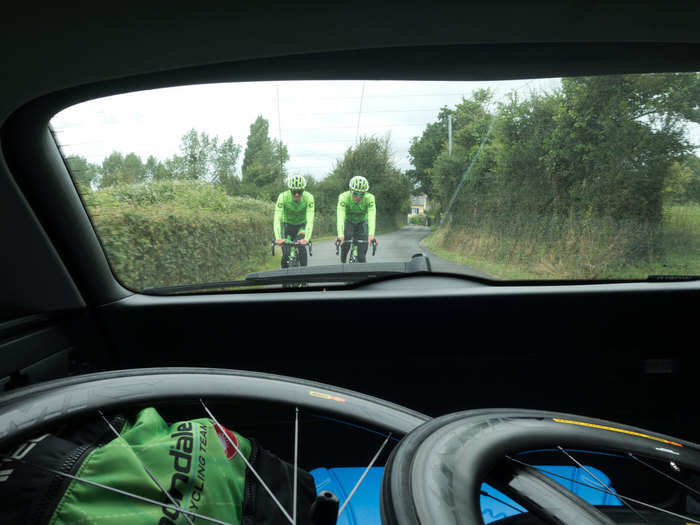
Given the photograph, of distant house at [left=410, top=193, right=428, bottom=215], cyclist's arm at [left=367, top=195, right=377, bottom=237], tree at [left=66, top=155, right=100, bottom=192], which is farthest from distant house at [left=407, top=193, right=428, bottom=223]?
tree at [left=66, top=155, right=100, bottom=192]

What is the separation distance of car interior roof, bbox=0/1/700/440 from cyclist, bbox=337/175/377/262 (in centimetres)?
36

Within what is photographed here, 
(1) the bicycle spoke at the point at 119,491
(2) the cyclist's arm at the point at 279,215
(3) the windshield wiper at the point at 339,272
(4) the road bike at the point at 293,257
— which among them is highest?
(2) the cyclist's arm at the point at 279,215

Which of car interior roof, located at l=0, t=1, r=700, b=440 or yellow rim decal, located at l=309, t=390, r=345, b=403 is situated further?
car interior roof, located at l=0, t=1, r=700, b=440

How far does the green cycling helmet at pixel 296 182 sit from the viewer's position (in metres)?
2.48

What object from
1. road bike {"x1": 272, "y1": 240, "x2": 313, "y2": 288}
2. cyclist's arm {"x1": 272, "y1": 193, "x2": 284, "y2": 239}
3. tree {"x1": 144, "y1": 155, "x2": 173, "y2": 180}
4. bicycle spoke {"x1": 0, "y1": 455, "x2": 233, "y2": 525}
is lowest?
bicycle spoke {"x1": 0, "y1": 455, "x2": 233, "y2": 525}

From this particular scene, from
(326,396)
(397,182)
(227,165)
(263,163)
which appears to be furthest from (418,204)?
(326,396)

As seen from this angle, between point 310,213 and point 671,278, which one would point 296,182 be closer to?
point 310,213

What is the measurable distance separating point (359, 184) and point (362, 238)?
0.34 meters

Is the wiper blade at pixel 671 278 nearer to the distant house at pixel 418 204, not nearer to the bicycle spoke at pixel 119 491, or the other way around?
the distant house at pixel 418 204

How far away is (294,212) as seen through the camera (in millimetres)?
2500

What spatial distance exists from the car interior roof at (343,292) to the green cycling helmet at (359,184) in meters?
0.58

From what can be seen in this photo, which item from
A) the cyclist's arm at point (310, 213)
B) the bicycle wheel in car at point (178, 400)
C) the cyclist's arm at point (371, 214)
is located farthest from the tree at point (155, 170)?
the bicycle wheel in car at point (178, 400)

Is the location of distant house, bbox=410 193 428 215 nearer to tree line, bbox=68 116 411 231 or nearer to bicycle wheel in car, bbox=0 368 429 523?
tree line, bbox=68 116 411 231

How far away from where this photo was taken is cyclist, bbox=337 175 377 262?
2533 mm
